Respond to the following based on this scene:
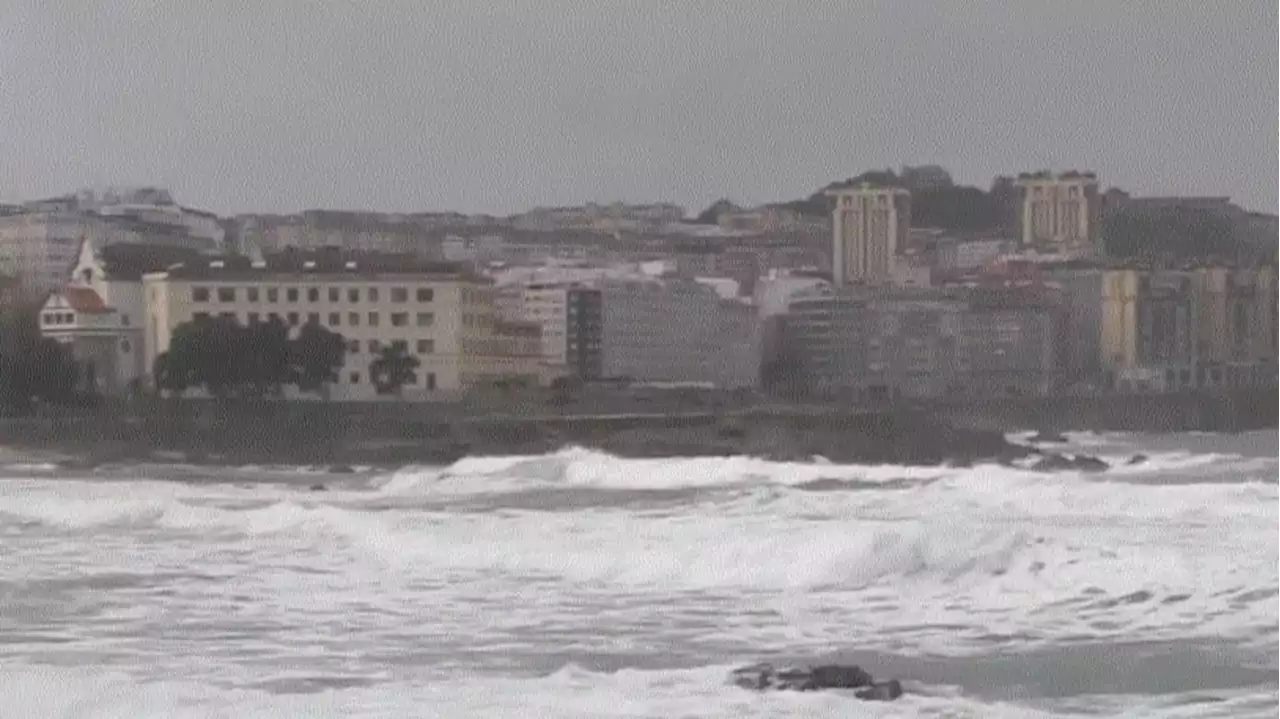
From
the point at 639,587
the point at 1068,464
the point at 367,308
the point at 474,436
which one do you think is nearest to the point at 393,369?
the point at 367,308

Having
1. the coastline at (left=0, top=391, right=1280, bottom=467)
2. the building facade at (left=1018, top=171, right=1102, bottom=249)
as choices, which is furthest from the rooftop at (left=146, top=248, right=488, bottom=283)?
the building facade at (left=1018, top=171, right=1102, bottom=249)

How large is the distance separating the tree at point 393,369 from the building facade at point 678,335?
0.55m

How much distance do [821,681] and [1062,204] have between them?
1.63 metres

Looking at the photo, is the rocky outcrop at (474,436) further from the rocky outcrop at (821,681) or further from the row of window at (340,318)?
the rocky outcrop at (821,681)

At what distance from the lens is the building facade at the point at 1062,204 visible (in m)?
4.30

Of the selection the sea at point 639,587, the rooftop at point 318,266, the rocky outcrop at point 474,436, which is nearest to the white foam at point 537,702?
the sea at point 639,587

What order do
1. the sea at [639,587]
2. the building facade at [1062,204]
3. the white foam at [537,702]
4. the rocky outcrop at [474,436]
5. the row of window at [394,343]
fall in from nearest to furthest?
the white foam at [537,702], the sea at [639,587], the building facade at [1062,204], the rocky outcrop at [474,436], the row of window at [394,343]

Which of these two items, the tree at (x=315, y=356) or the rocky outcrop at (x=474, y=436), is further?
the tree at (x=315, y=356)

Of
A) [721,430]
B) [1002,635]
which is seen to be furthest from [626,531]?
[1002,635]

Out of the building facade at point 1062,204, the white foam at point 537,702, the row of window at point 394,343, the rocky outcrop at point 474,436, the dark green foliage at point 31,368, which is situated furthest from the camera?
the dark green foliage at point 31,368

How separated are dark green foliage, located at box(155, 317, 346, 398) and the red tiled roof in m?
0.26

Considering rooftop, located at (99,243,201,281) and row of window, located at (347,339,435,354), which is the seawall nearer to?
row of window, located at (347,339,435,354)

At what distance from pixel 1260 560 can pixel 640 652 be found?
154 cm

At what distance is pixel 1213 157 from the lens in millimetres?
4320
